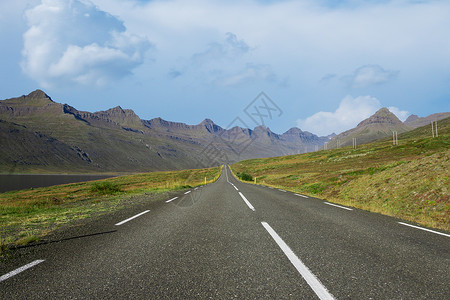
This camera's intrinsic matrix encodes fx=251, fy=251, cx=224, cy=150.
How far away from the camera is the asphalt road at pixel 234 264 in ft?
10.5

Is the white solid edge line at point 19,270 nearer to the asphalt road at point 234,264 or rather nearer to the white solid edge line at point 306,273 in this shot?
the asphalt road at point 234,264

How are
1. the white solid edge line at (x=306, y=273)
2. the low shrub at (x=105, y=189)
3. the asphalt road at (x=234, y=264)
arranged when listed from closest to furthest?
the white solid edge line at (x=306, y=273) → the asphalt road at (x=234, y=264) → the low shrub at (x=105, y=189)

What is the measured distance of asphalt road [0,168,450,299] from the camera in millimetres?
3203

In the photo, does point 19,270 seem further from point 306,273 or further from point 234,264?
point 306,273

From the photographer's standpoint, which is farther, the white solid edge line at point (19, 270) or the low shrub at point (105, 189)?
the low shrub at point (105, 189)

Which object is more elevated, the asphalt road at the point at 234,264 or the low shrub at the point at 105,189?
the asphalt road at the point at 234,264

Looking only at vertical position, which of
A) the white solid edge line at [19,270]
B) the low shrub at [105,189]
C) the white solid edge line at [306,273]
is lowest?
the low shrub at [105,189]

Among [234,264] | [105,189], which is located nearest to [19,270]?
[234,264]

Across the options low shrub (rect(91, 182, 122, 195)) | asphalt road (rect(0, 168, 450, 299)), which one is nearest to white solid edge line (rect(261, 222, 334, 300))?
asphalt road (rect(0, 168, 450, 299))

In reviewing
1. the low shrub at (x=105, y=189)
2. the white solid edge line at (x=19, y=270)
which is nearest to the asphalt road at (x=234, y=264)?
the white solid edge line at (x=19, y=270)

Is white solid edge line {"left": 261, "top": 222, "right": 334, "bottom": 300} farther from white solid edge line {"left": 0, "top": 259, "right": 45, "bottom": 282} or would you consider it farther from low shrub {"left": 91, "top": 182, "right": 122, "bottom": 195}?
low shrub {"left": 91, "top": 182, "right": 122, "bottom": 195}

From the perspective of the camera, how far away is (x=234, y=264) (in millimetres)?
4117

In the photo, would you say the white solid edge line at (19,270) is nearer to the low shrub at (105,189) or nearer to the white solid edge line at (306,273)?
the white solid edge line at (306,273)

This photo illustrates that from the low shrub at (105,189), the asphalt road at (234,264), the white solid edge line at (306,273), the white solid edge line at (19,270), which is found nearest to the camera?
the white solid edge line at (306,273)
